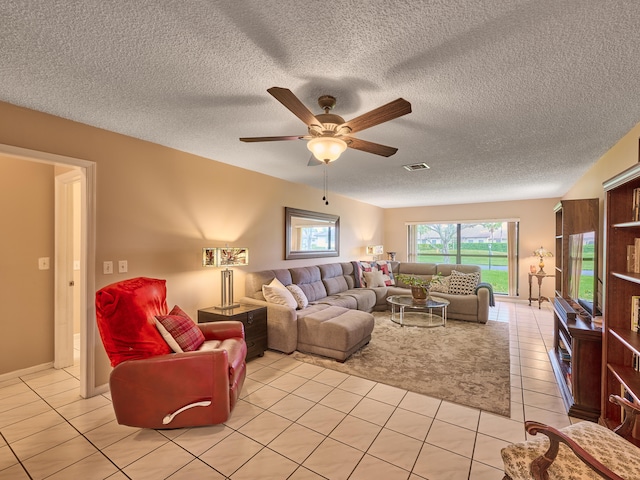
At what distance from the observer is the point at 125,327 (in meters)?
2.07

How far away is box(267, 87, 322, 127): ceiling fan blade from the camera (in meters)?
1.48

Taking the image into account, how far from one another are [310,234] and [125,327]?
3680 mm

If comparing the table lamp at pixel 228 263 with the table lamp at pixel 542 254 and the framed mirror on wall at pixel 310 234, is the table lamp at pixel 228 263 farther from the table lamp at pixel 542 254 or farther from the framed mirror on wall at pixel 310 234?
the table lamp at pixel 542 254

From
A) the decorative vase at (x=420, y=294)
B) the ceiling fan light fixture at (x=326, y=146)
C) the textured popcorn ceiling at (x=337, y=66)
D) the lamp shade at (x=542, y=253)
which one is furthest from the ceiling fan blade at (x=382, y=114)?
the lamp shade at (x=542, y=253)

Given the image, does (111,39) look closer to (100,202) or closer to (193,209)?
(100,202)

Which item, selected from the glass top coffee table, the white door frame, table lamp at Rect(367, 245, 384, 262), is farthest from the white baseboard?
table lamp at Rect(367, 245, 384, 262)

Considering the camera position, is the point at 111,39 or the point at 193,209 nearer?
the point at 111,39

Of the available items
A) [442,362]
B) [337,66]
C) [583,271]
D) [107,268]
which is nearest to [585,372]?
[583,271]

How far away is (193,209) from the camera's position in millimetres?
3479

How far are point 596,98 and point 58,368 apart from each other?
5502mm

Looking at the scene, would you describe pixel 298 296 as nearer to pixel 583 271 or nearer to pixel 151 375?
pixel 151 375

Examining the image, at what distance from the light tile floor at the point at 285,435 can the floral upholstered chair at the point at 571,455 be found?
1.69 ft

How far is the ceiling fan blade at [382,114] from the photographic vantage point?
1608 mm

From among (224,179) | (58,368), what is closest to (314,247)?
(224,179)
